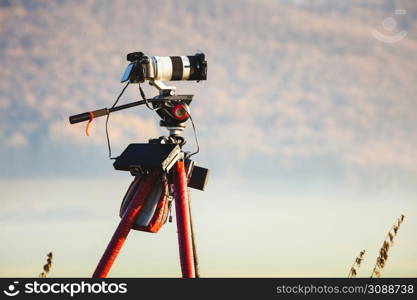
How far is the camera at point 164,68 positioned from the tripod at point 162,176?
0.29 metres

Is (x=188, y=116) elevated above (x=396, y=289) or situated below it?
above

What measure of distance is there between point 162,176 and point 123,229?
0.89 m

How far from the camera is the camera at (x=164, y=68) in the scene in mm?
9344

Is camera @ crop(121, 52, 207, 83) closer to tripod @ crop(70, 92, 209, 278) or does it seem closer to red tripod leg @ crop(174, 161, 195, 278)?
tripod @ crop(70, 92, 209, 278)

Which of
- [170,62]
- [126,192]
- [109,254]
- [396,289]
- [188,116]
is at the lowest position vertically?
[396,289]

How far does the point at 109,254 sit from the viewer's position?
29.1 ft

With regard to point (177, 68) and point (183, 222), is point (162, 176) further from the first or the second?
point (177, 68)

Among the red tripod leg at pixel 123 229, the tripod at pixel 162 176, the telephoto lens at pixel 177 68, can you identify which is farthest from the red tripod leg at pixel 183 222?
the telephoto lens at pixel 177 68

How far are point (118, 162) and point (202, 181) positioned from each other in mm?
1293

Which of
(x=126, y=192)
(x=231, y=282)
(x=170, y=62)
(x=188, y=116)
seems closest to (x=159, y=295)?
(x=231, y=282)

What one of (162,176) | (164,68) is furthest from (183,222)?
(164,68)

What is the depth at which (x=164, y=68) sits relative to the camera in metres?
9.47

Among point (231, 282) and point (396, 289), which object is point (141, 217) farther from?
point (396, 289)

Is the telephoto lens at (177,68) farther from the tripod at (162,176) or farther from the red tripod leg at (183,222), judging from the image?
the red tripod leg at (183,222)
